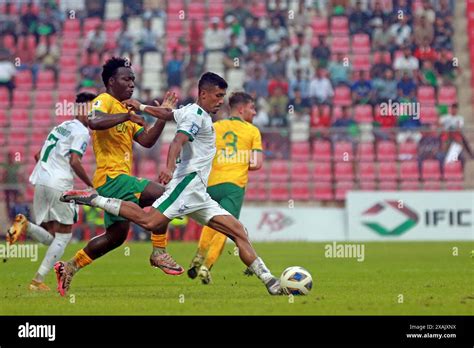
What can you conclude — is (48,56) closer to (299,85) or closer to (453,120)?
(299,85)

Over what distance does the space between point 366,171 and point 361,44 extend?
6091 millimetres

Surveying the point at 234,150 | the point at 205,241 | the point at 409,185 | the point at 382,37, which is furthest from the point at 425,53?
the point at 205,241

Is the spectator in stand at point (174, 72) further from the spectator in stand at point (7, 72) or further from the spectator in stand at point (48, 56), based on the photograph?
the spectator in stand at point (7, 72)

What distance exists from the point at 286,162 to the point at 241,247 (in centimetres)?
1476

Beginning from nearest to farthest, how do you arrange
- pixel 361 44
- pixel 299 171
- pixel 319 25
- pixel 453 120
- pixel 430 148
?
1. pixel 430 148
2. pixel 299 171
3. pixel 453 120
4. pixel 361 44
5. pixel 319 25

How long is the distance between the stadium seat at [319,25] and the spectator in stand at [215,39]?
2.81 metres

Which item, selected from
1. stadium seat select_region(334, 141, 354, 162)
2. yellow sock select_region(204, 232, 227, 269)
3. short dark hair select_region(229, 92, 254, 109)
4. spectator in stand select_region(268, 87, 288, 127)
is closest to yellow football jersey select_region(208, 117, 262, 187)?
short dark hair select_region(229, 92, 254, 109)

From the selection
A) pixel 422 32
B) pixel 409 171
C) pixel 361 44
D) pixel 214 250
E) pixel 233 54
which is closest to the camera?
pixel 214 250

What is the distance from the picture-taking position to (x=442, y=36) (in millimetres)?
30781

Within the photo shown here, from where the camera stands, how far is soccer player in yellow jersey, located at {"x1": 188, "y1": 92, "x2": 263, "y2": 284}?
14898 mm

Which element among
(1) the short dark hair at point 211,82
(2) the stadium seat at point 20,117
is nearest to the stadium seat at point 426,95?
(2) the stadium seat at point 20,117

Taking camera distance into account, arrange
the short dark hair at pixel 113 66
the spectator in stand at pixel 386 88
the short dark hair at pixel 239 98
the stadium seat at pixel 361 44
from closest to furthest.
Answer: the short dark hair at pixel 113 66 < the short dark hair at pixel 239 98 < the spectator in stand at pixel 386 88 < the stadium seat at pixel 361 44

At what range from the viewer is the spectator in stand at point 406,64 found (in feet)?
96.4
